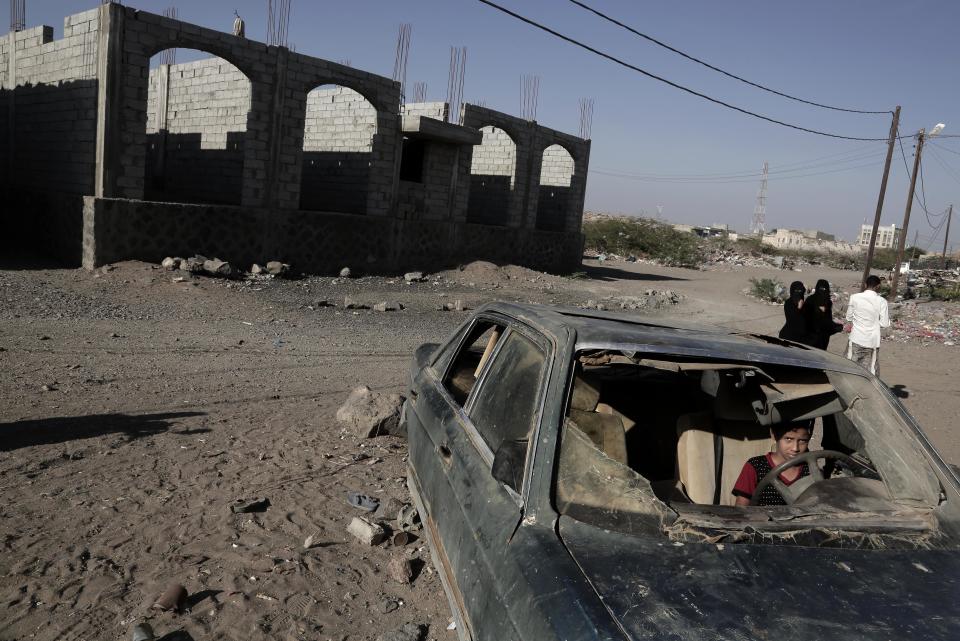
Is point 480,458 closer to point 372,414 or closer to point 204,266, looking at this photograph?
point 372,414

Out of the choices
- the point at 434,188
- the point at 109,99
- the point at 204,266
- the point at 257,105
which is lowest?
the point at 204,266

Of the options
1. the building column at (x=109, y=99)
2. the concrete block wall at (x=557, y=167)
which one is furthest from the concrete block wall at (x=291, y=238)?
the concrete block wall at (x=557, y=167)

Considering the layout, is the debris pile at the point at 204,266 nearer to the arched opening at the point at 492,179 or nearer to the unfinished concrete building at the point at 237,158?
the unfinished concrete building at the point at 237,158

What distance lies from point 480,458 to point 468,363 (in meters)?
1.16

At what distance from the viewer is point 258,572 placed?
340 cm

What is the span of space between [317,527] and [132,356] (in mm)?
4679

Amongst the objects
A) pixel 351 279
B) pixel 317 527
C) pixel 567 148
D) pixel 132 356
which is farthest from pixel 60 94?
pixel 567 148

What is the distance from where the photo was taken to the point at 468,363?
3887mm

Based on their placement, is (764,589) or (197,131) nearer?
(764,589)

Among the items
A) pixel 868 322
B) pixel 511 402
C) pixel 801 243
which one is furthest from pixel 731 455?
pixel 801 243

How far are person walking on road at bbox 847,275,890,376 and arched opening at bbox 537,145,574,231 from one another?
53.6ft

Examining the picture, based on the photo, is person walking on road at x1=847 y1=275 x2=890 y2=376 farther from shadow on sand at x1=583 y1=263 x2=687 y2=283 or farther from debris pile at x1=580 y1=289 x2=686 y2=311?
shadow on sand at x1=583 y1=263 x2=687 y2=283

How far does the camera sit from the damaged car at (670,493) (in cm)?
192

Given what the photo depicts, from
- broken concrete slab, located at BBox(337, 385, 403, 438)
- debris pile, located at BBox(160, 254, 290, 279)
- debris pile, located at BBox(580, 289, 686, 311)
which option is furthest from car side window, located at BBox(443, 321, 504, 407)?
debris pile, located at BBox(580, 289, 686, 311)
